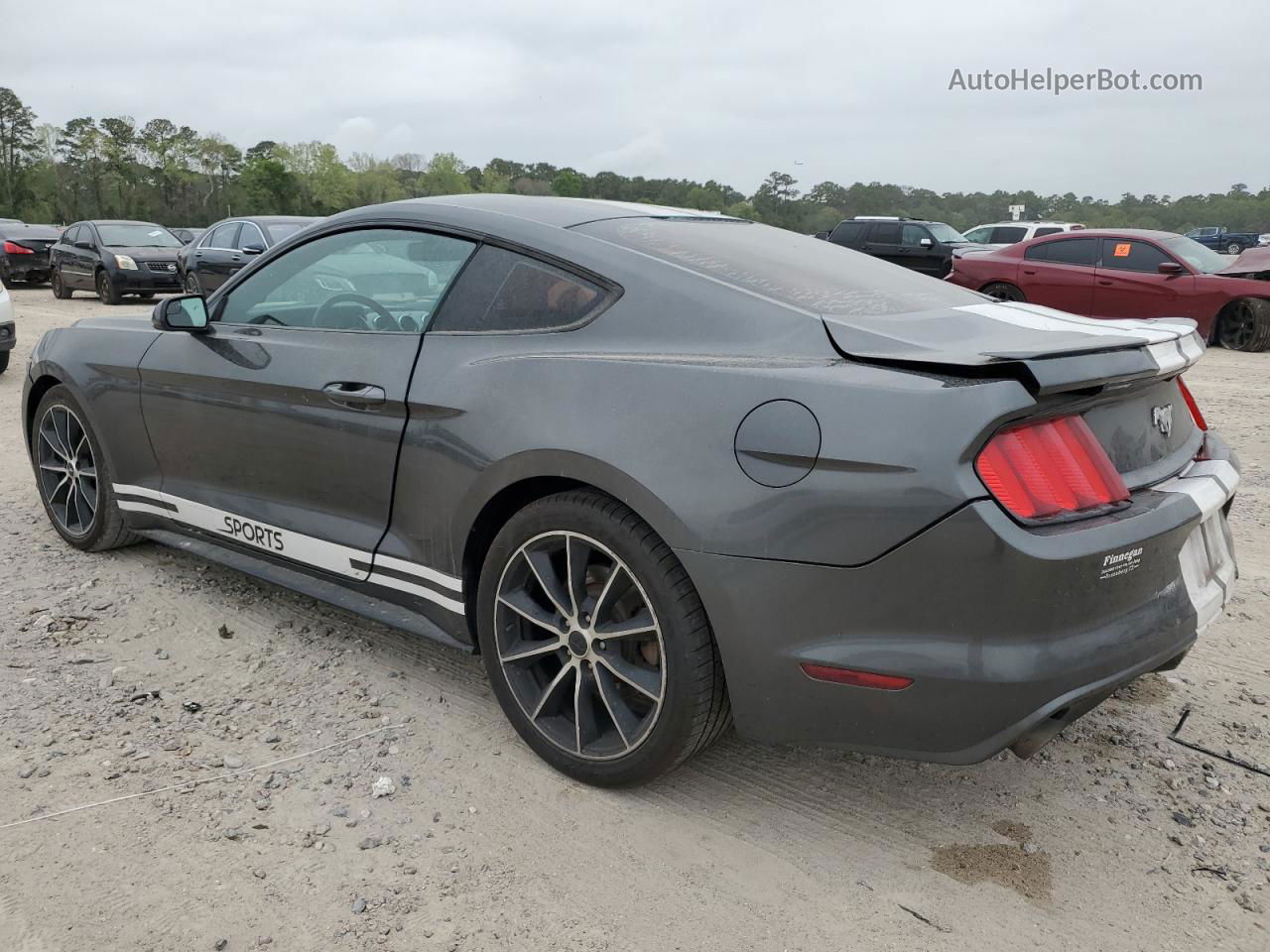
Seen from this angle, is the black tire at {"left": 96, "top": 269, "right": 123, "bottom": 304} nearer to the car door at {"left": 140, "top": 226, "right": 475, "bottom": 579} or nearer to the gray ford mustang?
the car door at {"left": 140, "top": 226, "right": 475, "bottom": 579}

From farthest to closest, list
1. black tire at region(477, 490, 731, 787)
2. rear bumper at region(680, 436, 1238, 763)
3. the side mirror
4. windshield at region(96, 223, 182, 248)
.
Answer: windshield at region(96, 223, 182, 248)
the side mirror
black tire at region(477, 490, 731, 787)
rear bumper at region(680, 436, 1238, 763)

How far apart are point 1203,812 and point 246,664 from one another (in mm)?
2838

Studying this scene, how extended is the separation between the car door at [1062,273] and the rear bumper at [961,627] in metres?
11.3

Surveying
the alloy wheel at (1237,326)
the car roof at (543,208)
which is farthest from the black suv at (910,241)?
the car roof at (543,208)

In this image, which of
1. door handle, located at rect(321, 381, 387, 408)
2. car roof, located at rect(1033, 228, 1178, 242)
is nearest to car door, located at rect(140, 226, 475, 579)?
door handle, located at rect(321, 381, 387, 408)

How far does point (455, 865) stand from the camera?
7.98ft

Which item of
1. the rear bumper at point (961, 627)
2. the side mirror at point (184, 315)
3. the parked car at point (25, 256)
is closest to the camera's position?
the rear bumper at point (961, 627)

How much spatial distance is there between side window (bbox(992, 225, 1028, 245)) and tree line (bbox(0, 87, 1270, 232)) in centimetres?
2843

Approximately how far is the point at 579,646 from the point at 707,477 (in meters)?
0.63

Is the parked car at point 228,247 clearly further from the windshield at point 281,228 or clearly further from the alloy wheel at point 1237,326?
the alloy wheel at point 1237,326

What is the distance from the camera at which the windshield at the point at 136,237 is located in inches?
714

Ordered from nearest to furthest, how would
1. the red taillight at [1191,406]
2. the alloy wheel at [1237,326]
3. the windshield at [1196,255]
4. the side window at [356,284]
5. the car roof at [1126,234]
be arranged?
1. the red taillight at [1191,406]
2. the side window at [356,284]
3. the alloy wheel at [1237,326]
4. the windshield at [1196,255]
5. the car roof at [1126,234]

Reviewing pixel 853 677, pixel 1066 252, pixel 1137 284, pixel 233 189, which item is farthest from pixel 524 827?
pixel 233 189

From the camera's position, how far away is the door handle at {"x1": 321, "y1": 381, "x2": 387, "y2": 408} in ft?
9.98
